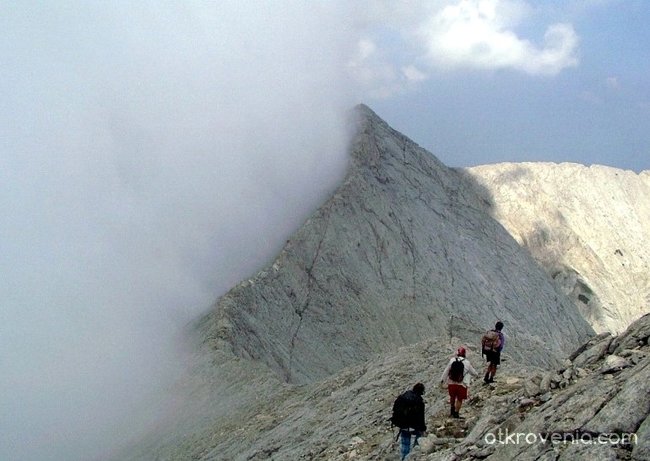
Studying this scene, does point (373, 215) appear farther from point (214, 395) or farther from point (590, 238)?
point (590, 238)

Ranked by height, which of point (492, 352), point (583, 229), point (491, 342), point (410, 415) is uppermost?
point (583, 229)

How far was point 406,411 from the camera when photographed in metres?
12.6

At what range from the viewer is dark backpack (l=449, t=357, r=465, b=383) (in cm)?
1431

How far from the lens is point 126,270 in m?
48.8

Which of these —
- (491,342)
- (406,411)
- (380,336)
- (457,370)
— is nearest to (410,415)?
(406,411)

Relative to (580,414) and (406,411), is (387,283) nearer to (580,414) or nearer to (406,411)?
(406,411)

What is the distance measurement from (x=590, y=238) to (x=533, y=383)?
80.1 m

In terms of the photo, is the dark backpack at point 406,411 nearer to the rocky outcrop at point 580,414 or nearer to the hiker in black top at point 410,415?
the hiker in black top at point 410,415

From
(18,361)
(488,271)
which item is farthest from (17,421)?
(488,271)

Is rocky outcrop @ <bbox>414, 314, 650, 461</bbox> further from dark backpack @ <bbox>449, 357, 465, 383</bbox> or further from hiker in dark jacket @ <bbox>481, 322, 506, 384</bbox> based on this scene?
hiker in dark jacket @ <bbox>481, 322, 506, 384</bbox>

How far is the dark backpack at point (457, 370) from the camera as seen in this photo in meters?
14.3

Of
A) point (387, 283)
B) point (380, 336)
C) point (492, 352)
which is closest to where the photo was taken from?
point (492, 352)

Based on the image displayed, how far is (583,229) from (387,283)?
4615cm

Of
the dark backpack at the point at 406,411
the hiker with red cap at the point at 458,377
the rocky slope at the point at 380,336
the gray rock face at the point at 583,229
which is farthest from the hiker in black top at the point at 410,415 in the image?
the gray rock face at the point at 583,229
